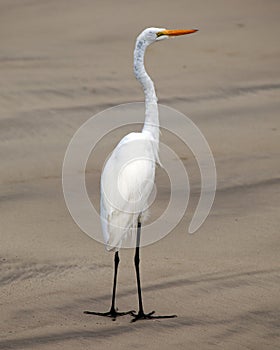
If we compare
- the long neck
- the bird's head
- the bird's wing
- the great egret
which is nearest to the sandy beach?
the great egret

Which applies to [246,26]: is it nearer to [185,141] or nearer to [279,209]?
[185,141]

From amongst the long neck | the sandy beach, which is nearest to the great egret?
the long neck

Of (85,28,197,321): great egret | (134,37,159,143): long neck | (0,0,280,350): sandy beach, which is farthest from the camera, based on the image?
(134,37,159,143): long neck

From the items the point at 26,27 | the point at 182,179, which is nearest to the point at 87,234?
the point at 182,179

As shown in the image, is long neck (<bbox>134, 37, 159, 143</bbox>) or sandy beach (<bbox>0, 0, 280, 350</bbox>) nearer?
sandy beach (<bbox>0, 0, 280, 350</bbox>)

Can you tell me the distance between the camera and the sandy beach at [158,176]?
18.5ft

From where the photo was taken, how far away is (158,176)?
328 inches

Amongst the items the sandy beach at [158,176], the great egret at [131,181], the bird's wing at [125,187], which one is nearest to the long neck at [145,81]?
the great egret at [131,181]

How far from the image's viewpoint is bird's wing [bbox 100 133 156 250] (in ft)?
18.8

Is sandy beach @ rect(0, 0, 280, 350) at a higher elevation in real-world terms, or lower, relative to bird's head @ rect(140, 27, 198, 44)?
lower

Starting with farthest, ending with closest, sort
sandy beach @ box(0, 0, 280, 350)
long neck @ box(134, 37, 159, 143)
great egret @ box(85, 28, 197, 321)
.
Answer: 1. long neck @ box(134, 37, 159, 143)
2. great egret @ box(85, 28, 197, 321)
3. sandy beach @ box(0, 0, 280, 350)

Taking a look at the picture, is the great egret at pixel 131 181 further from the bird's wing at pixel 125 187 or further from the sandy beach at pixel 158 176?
the sandy beach at pixel 158 176

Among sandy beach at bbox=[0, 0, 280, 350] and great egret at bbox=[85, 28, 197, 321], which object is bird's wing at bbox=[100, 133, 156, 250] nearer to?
great egret at bbox=[85, 28, 197, 321]

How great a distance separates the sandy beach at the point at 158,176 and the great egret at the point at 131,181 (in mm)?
322
